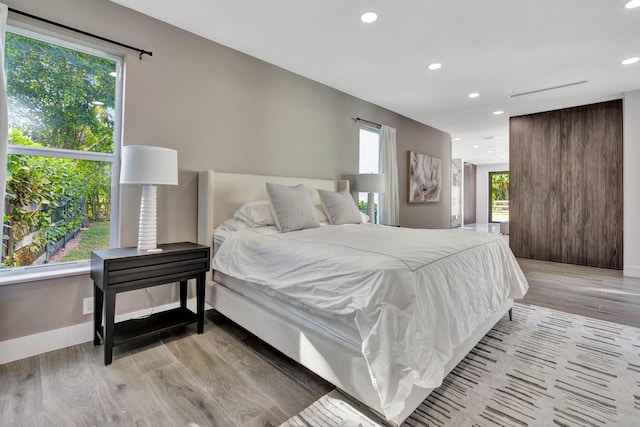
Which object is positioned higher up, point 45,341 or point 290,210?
point 290,210

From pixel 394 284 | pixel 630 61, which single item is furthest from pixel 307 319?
pixel 630 61

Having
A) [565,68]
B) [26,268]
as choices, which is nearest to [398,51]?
[565,68]

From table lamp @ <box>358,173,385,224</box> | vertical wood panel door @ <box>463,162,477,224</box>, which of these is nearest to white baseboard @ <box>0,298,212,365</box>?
table lamp @ <box>358,173,385,224</box>

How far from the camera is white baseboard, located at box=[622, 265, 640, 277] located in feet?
13.8

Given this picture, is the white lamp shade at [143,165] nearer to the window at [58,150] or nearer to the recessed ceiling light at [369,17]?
the window at [58,150]

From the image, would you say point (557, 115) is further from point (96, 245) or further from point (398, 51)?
point (96, 245)

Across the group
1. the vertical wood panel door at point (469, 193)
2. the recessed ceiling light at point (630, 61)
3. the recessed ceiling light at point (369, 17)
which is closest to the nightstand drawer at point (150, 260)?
the recessed ceiling light at point (369, 17)

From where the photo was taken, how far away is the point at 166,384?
1737 mm

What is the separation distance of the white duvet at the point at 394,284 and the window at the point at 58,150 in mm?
1117

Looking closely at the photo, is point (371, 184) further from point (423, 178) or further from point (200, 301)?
point (200, 301)

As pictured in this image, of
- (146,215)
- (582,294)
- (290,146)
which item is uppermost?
(290,146)

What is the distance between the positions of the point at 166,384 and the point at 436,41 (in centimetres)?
353

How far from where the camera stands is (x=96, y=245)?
2410mm

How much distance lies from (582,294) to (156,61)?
5015 mm
